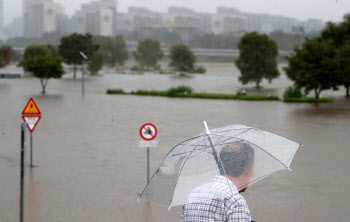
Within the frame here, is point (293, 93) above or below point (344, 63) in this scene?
below

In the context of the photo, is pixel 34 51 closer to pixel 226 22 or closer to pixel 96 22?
pixel 96 22

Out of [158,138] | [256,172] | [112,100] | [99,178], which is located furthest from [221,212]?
[112,100]

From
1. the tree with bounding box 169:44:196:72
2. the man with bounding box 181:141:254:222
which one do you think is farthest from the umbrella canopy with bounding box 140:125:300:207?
the tree with bounding box 169:44:196:72

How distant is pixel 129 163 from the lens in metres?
12.2

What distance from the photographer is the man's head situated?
304 centimetres

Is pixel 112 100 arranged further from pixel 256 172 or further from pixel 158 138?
pixel 256 172

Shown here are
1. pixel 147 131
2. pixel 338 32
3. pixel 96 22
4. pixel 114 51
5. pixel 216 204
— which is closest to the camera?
pixel 216 204

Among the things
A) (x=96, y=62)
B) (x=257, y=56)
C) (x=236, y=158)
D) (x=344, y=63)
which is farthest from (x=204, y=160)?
(x=96, y=62)

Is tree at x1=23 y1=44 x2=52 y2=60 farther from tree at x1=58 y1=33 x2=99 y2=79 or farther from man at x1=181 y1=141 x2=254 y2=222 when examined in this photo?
man at x1=181 y1=141 x2=254 y2=222

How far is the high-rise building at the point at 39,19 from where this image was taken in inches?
4897

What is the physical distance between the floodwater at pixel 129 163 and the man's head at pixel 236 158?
Answer: 15.8 feet

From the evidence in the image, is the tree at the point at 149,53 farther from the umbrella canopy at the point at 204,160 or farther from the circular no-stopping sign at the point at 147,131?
the umbrella canopy at the point at 204,160

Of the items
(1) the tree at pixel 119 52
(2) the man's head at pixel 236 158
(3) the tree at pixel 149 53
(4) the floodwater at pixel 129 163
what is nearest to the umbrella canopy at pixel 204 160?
(2) the man's head at pixel 236 158

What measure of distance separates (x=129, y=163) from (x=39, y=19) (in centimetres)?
12090
